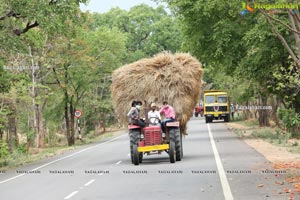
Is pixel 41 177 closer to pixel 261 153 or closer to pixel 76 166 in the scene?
pixel 76 166

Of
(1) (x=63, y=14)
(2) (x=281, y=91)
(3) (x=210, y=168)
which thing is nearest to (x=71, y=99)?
(2) (x=281, y=91)

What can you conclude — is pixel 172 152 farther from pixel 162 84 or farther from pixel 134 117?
pixel 162 84

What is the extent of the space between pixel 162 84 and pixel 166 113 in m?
1.48

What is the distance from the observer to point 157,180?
16859mm

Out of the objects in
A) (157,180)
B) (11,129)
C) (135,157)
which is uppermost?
(11,129)

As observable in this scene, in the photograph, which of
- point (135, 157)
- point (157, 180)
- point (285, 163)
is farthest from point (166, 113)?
point (157, 180)

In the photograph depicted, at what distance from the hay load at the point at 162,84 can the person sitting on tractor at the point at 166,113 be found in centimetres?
77

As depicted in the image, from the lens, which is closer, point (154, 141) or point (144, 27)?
point (154, 141)

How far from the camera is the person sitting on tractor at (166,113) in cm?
2252

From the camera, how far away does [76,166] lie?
2356cm

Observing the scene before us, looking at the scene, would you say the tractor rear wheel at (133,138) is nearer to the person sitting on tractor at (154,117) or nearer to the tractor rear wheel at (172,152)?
the person sitting on tractor at (154,117)

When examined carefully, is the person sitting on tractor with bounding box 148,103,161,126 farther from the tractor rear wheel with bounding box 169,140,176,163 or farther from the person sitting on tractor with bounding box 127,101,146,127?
the tractor rear wheel with bounding box 169,140,176,163

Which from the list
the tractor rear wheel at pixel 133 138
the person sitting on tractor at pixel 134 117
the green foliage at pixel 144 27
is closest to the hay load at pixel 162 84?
the person sitting on tractor at pixel 134 117

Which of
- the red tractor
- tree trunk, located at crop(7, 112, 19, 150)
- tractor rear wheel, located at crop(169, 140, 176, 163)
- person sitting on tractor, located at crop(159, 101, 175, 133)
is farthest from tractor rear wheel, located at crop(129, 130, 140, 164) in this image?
tree trunk, located at crop(7, 112, 19, 150)
